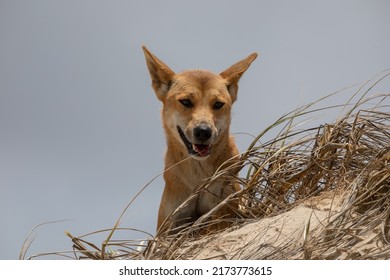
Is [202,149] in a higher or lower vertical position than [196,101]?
lower

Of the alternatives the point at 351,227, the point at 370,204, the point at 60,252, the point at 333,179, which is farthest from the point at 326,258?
the point at 60,252

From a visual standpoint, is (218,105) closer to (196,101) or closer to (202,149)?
(196,101)

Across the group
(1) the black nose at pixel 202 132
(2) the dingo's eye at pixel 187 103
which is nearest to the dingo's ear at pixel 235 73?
(2) the dingo's eye at pixel 187 103

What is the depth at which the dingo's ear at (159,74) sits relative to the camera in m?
8.50

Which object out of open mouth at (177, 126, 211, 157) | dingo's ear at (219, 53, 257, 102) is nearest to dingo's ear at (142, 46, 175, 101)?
dingo's ear at (219, 53, 257, 102)

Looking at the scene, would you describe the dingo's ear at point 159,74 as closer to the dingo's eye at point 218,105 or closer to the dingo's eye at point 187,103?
the dingo's eye at point 187,103

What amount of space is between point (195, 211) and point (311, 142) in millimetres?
1560

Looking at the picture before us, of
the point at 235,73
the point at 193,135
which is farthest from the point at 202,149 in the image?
the point at 235,73

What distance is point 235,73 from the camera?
337 inches

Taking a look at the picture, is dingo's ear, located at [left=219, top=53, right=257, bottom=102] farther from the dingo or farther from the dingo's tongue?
the dingo's tongue

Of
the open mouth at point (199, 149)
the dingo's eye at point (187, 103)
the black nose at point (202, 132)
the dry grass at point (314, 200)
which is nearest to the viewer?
the dry grass at point (314, 200)

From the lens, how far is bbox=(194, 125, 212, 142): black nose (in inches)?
298

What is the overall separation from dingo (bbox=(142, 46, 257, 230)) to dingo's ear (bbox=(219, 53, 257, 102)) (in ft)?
0.06

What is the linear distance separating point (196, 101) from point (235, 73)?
837 mm
